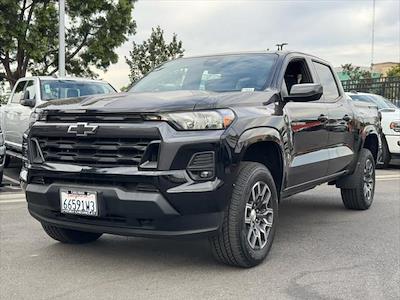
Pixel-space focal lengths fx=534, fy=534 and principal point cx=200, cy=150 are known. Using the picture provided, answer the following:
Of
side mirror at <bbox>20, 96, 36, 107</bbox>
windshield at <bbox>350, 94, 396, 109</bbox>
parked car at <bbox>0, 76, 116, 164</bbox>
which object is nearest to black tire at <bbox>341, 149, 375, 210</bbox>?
parked car at <bbox>0, 76, 116, 164</bbox>

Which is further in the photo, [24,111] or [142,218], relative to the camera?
[24,111]

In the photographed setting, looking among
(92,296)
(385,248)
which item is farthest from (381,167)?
(92,296)

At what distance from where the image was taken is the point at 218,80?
491cm

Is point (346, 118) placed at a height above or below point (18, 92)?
below

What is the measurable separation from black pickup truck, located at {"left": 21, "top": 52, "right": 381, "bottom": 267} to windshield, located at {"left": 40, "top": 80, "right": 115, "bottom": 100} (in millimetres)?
4682

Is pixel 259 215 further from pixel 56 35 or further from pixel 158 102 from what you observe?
pixel 56 35

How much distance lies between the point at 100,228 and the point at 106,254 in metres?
0.78

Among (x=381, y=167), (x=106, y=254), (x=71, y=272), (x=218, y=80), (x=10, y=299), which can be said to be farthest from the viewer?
(x=381, y=167)

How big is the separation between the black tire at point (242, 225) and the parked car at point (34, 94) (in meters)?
5.34

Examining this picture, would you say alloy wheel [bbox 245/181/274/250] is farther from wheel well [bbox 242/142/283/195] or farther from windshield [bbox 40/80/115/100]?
windshield [bbox 40/80/115/100]

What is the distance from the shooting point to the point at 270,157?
4621 mm

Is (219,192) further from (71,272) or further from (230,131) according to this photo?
(71,272)

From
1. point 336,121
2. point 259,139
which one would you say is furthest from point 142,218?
point 336,121

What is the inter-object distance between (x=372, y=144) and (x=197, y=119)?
13.4ft
